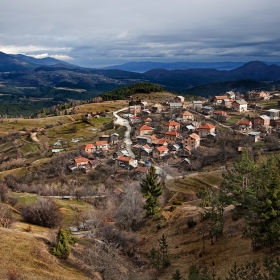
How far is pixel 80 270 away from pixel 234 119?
284 feet

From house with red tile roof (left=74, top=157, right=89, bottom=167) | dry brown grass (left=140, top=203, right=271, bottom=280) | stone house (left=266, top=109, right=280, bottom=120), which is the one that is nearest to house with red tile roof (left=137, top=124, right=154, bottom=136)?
house with red tile roof (left=74, top=157, right=89, bottom=167)

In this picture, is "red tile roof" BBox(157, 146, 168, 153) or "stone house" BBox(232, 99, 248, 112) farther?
"stone house" BBox(232, 99, 248, 112)

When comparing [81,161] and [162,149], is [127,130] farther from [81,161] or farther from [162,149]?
[81,161]

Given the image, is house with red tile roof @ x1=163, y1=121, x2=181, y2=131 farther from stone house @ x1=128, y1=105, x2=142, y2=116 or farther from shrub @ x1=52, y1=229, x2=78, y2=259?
shrub @ x1=52, y1=229, x2=78, y2=259

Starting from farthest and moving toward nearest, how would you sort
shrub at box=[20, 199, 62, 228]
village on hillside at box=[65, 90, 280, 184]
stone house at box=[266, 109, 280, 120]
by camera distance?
1. stone house at box=[266, 109, 280, 120]
2. village on hillside at box=[65, 90, 280, 184]
3. shrub at box=[20, 199, 62, 228]

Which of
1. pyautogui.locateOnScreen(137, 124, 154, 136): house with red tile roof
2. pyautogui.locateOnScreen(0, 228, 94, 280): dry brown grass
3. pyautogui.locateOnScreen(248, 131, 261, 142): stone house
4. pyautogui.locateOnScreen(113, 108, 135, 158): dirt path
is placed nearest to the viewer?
pyautogui.locateOnScreen(0, 228, 94, 280): dry brown grass

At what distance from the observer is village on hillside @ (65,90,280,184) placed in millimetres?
76688

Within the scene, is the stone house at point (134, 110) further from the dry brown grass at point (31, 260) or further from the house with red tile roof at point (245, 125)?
the dry brown grass at point (31, 260)

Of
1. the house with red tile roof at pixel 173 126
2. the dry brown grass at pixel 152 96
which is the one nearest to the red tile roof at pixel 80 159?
the house with red tile roof at pixel 173 126

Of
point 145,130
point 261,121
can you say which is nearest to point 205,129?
point 261,121

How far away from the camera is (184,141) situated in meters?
87.9

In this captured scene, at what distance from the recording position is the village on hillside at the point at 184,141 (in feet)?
252

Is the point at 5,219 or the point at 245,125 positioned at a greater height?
the point at 245,125

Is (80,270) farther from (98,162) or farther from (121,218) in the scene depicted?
(98,162)
